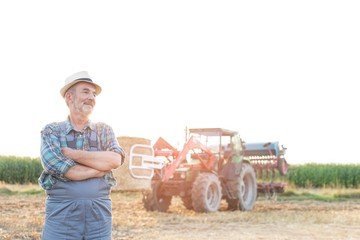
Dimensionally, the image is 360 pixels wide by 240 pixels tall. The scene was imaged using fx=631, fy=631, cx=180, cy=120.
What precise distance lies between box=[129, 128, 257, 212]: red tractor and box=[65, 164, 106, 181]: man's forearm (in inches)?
312

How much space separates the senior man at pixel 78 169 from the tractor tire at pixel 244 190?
11.1m

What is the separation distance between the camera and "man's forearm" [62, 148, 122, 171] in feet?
11.9

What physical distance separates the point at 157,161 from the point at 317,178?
808 inches

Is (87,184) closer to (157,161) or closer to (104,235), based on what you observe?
(104,235)

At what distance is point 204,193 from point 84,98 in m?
9.42

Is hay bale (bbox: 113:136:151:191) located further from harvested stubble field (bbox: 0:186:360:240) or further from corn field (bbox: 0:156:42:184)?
corn field (bbox: 0:156:42:184)

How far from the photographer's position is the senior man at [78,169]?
3.60 metres

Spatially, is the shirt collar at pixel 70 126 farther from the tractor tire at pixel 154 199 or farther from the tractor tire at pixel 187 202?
the tractor tire at pixel 187 202

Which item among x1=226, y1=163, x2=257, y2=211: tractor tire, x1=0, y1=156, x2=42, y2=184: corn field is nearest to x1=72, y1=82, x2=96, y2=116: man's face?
x1=226, y1=163, x2=257, y2=211: tractor tire

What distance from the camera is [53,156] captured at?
3.61m

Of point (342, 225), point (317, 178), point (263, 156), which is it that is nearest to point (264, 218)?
point (342, 225)

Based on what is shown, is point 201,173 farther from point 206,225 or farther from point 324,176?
point 324,176

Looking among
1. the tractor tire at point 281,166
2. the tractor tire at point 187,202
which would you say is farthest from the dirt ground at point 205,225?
the tractor tire at point 281,166

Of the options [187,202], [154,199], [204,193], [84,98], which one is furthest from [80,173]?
[187,202]
